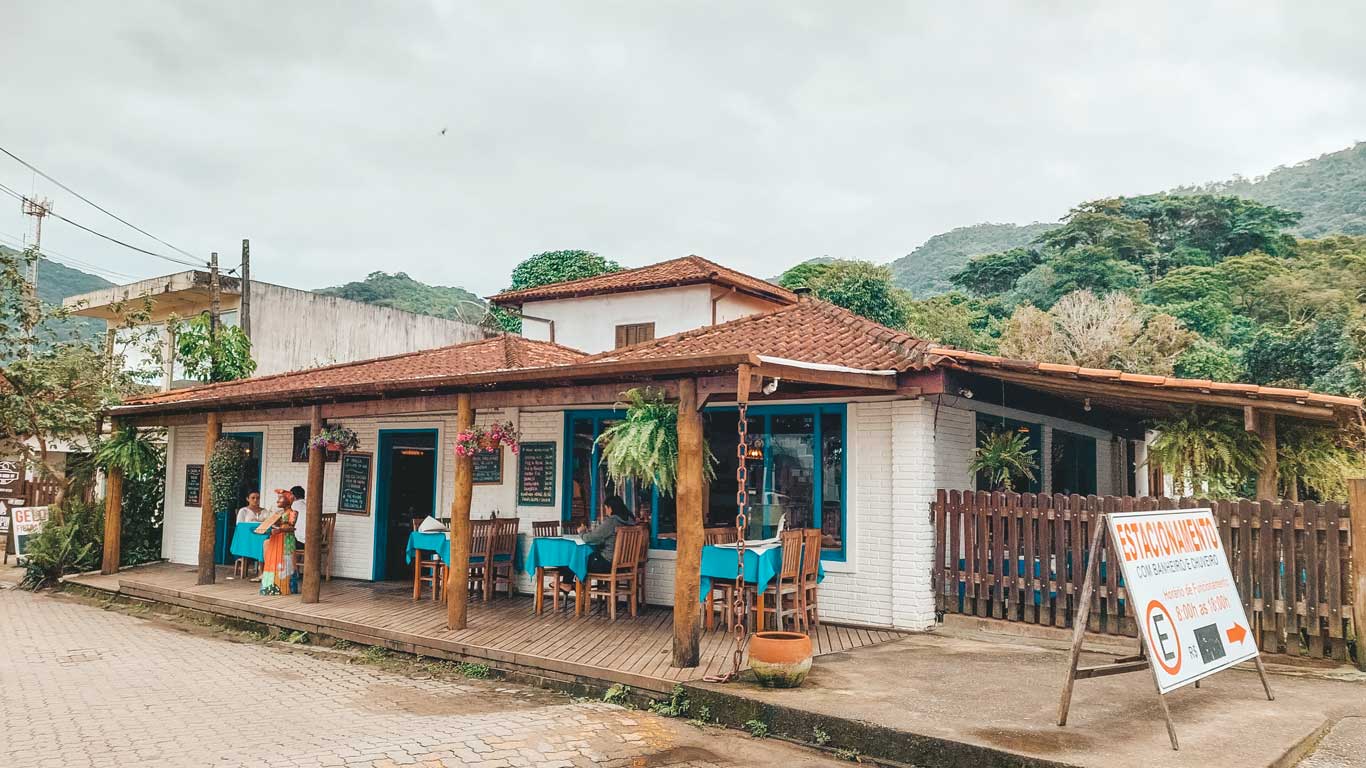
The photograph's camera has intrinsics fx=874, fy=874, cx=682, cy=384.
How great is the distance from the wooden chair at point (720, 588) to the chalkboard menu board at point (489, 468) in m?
3.79

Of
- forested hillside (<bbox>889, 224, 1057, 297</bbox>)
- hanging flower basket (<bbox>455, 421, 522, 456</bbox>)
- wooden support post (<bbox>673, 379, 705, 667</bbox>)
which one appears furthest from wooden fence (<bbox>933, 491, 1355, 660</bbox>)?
forested hillside (<bbox>889, 224, 1057, 297</bbox>)

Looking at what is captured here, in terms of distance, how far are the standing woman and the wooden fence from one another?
802cm

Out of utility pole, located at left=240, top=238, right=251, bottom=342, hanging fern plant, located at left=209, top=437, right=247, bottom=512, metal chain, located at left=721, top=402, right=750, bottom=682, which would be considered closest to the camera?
metal chain, located at left=721, top=402, right=750, bottom=682

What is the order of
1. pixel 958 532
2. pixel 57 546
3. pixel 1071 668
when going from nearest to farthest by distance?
pixel 1071 668, pixel 958 532, pixel 57 546

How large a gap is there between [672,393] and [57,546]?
1231 cm

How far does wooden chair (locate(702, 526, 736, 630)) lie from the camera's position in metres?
8.07

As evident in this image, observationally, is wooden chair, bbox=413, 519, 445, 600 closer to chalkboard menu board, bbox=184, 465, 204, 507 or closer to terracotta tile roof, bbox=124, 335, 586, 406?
terracotta tile roof, bbox=124, 335, 586, 406

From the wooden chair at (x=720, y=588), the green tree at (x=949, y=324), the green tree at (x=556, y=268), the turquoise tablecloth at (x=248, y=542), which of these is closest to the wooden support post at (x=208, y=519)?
the turquoise tablecloth at (x=248, y=542)

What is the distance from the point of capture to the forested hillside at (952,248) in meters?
81.7

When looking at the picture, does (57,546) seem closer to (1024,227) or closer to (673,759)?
(673,759)

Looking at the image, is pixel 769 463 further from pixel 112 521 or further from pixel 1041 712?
pixel 112 521

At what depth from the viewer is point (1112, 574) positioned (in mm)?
7660

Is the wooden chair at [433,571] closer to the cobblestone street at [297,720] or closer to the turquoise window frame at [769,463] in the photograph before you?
the turquoise window frame at [769,463]

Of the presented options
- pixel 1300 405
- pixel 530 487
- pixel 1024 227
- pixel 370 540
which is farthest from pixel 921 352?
pixel 1024 227
